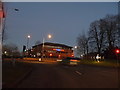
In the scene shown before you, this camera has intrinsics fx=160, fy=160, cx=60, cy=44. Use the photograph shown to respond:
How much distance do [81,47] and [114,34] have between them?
52.7ft

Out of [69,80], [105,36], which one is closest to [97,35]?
[105,36]

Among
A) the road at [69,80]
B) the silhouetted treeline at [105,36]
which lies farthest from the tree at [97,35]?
the road at [69,80]

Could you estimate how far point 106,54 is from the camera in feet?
164

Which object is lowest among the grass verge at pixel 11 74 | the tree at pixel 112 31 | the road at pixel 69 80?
the road at pixel 69 80

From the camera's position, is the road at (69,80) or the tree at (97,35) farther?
the tree at (97,35)

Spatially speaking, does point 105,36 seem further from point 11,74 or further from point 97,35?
point 11,74

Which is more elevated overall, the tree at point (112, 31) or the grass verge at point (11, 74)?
the tree at point (112, 31)

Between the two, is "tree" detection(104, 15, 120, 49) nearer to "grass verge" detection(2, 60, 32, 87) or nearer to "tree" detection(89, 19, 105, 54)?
"tree" detection(89, 19, 105, 54)

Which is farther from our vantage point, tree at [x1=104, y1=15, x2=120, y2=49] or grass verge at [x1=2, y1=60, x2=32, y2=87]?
tree at [x1=104, y1=15, x2=120, y2=49]

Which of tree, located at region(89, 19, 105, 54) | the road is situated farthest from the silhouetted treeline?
the road

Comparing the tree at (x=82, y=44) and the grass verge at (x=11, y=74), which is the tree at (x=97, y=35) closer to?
the tree at (x=82, y=44)

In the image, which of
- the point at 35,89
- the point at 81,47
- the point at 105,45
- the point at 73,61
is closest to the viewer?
the point at 35,89

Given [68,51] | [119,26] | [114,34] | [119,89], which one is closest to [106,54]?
[114,34]

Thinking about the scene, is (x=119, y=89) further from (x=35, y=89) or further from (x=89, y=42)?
Result: (x=89, y=42)
